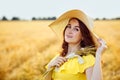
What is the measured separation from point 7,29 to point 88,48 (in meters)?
1.06

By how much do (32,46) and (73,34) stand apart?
835 mm

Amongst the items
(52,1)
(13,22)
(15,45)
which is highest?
(52,1)

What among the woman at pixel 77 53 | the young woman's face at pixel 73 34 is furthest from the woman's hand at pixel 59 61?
the young woman's face at pixel 73 34

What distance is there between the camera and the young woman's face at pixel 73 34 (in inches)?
67.7

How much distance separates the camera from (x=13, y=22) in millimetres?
2584

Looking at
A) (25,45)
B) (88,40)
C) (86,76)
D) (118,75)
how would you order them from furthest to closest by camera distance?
1. (25,45)
2. (118,75)
3. (88,40)
4. (86,76)

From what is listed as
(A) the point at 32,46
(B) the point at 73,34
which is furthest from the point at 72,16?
(A) the point at 32,46

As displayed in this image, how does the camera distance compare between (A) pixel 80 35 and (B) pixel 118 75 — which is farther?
(B) pixel 118 75

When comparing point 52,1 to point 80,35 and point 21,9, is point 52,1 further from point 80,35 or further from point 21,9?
point 80,35

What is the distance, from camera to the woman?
1.62 meters

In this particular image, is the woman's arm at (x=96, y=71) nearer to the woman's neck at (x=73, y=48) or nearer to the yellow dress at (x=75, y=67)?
the yellow dress at (x=75, y=67)

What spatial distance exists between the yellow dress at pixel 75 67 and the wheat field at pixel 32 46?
75cm

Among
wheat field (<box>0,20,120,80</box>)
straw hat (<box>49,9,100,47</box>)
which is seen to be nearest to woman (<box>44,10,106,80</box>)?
straw hat (<box>49,9,100,47</box>)

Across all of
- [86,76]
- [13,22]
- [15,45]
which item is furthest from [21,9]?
[86,76]
